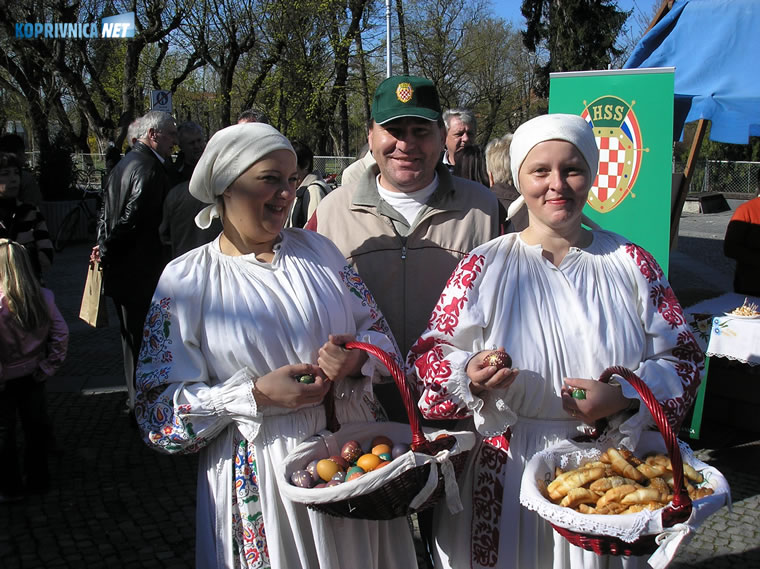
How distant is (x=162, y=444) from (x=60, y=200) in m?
15.7

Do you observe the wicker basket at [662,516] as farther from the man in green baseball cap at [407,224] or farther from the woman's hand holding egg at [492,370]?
the man in green baseball cap at [407,224]

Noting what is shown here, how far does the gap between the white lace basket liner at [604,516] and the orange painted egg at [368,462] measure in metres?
0.43

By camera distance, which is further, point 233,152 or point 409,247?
point 409,247

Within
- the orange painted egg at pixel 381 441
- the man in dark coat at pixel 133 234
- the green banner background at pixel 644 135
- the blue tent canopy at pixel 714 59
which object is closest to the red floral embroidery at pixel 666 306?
the orange painted egg at pixel 381 441

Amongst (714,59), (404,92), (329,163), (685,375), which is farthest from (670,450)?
(329,163)

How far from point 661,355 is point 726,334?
10.6ft

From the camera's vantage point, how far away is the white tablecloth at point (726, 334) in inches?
196

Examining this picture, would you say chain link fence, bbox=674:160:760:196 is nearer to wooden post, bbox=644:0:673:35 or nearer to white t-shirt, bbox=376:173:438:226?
wooden post, bbox=644:0:673:35

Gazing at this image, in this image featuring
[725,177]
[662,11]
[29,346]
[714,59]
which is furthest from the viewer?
[725,177]

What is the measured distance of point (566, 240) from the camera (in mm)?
2352

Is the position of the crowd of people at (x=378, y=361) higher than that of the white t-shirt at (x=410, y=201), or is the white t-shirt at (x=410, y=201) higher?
the white t-shirt at (x=410, y=201)

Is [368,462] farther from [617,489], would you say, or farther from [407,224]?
[407,224]

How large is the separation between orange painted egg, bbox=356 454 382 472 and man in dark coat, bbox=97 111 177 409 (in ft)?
12.1

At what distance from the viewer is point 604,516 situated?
1.81 metres
